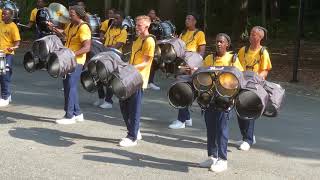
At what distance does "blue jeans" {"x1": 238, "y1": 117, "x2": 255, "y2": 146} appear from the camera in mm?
7965

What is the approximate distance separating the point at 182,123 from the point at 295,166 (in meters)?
2.44

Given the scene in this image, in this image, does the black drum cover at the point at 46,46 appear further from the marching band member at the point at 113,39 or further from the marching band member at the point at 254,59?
the marching band member at the point at 254,59

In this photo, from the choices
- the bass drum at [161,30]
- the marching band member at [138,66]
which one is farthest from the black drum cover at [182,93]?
the bass drum at [161,30]

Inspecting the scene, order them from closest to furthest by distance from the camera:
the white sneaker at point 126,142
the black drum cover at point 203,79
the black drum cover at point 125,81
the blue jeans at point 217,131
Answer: the black drum cover at point 203,79 → the blue jeans at point 217,131 → the black drum cover at point 125,81 → the white sneaker at point 126,142

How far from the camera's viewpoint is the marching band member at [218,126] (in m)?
6.72

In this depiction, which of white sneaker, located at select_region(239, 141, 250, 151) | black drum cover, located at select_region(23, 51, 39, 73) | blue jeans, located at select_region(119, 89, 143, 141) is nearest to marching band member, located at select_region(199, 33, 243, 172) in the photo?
white sneaker, located at select_region(239, 141, 250, 151)

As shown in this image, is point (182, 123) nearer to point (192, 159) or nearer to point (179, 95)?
point (192, 159)

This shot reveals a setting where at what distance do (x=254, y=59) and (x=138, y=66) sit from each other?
1.60 metres

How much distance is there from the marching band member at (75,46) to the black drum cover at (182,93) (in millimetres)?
2460

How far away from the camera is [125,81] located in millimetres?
6973

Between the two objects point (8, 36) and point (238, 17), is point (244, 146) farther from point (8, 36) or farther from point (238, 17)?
point (238, 17)

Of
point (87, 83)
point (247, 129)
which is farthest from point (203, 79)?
point (87, 83)

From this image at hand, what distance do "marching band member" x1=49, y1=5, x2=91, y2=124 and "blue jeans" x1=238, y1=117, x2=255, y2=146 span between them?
8.68 feet

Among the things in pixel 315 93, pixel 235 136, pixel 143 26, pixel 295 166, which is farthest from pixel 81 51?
pixel 315 93
